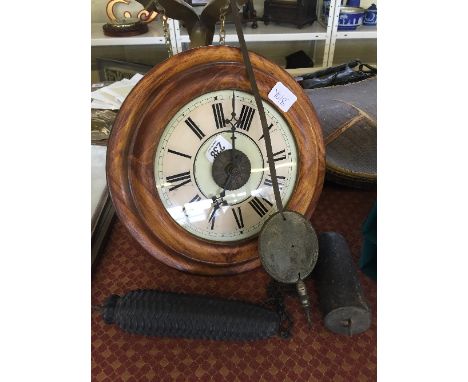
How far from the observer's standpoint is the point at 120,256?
33.6 inches

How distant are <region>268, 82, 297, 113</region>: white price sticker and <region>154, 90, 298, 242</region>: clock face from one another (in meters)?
0.01

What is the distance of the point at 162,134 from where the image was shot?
662 mm

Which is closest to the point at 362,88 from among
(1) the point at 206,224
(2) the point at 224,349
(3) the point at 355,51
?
(1) the point at 206,224

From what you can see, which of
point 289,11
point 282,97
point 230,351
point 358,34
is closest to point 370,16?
point 358,34

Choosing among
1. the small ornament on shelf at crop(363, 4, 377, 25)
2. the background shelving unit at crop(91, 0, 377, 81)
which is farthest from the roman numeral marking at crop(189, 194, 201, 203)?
the small ornament on shelf at crop(363, 4, 377, 25)

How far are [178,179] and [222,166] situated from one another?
3.1 inches

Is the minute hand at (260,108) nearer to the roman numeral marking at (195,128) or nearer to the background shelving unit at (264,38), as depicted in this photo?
the roman numeral marking at (195,128)

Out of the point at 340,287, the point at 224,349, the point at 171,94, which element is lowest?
the point at 224,349

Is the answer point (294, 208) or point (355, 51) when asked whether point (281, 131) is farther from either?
point (355, 51)

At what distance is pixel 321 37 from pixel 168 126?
187cm

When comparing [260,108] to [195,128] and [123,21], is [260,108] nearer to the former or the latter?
[195,128]

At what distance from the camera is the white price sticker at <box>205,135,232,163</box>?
0.69m

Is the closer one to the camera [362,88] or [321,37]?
[362,88]

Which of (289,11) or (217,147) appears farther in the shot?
(289,11)
